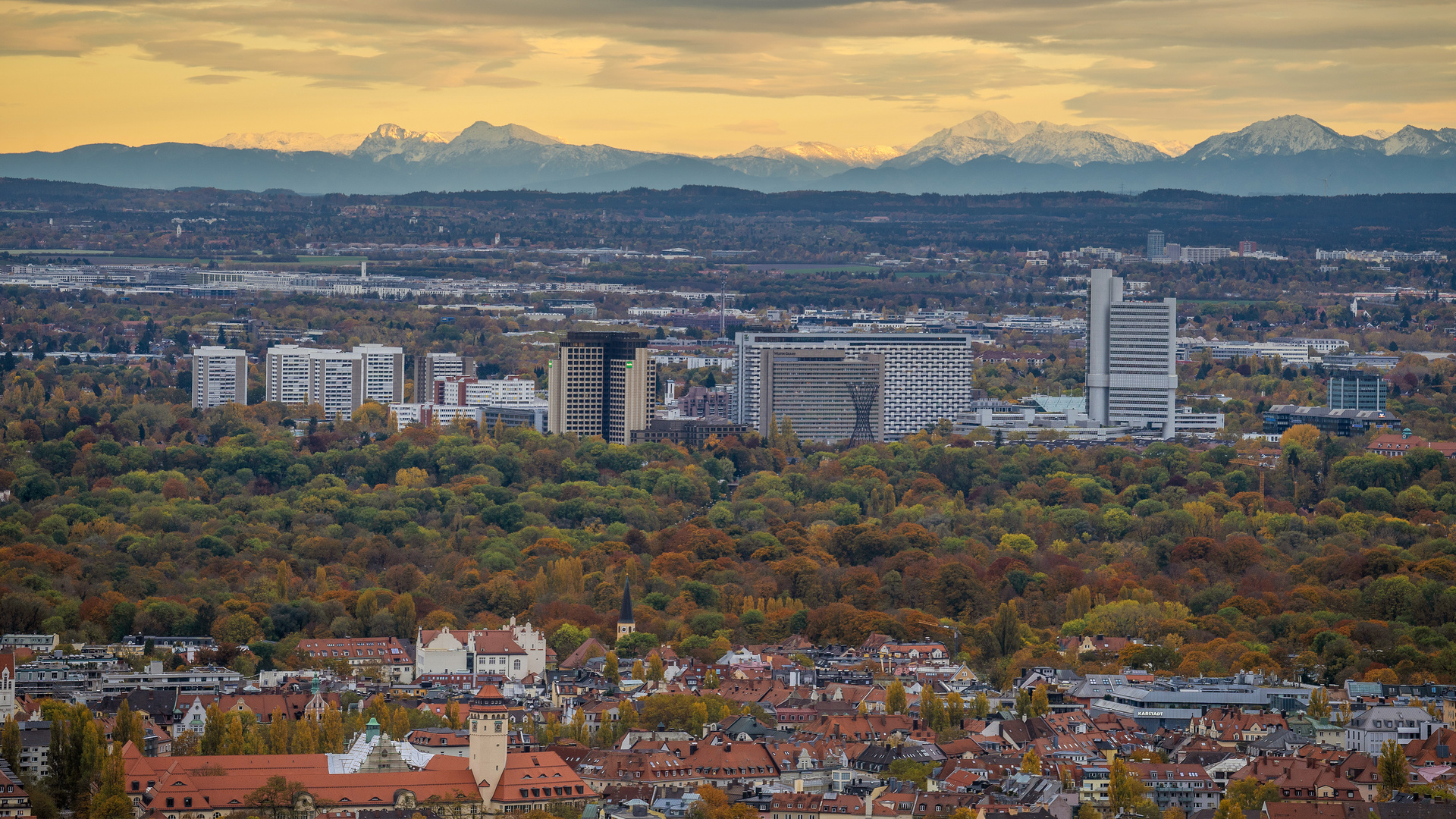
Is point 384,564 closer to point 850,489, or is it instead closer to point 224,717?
point 850,489

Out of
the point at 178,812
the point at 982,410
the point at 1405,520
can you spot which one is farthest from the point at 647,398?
the point at 178,812

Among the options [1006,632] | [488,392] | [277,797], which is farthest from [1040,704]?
[488,392]

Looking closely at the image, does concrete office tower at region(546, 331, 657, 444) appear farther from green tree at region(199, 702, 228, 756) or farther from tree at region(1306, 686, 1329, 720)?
green tree at region(199, 702, 228, 756)

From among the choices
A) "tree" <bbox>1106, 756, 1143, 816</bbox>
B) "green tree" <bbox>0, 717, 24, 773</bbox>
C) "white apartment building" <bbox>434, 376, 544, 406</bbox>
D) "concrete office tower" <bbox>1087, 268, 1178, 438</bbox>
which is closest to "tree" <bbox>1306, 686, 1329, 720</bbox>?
"tree" <bbox>1106, 756, 1143, 816</bbox>

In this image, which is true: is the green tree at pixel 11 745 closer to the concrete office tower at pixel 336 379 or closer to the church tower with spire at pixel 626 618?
the church tower with spire at pixel 626 618

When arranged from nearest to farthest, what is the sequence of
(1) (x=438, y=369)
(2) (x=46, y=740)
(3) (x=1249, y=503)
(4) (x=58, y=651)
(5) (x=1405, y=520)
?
(2) (x=46, y=740) < (4) (x=58, y=651) < (5) (x=1405, y=520) < (3) (x=1249, y=503) < (1) (x=438, y=369)

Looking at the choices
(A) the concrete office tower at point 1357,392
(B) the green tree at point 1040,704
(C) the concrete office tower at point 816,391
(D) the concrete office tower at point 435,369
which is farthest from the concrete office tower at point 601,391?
(B) the green tree at point 1040,704
